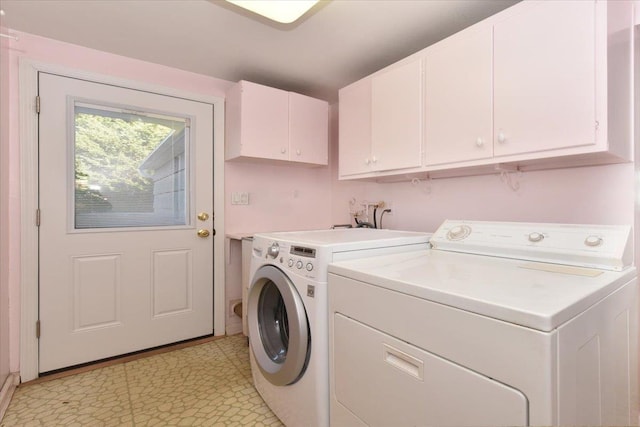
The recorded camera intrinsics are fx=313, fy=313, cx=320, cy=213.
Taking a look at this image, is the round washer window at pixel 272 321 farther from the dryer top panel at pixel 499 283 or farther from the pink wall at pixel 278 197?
the pink wall at pixel 278 197

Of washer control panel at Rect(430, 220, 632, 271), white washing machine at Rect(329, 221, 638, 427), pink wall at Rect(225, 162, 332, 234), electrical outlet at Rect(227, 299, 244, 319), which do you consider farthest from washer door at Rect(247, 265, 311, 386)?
pink wall at Rect(225, 162, 332, 234)

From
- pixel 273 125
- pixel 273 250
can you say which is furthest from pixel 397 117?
pixel 273 250

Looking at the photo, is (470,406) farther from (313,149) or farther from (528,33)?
(313,149)

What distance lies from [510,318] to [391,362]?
43 cm

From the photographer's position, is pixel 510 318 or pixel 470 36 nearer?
pixel 510 318

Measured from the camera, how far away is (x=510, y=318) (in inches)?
28.8

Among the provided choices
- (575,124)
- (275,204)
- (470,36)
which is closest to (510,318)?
(575,124)

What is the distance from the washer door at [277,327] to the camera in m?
1.34

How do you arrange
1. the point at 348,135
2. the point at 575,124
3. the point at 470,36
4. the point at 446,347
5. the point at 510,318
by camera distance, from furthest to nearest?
1. the point at 348,135
2. the point at 470,36
3. the point at 575,124
4. the point at 446,347
5. the point at 510,318

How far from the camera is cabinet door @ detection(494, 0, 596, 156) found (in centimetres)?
121

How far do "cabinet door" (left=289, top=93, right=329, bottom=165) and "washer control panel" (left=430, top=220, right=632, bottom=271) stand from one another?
52.2 inches

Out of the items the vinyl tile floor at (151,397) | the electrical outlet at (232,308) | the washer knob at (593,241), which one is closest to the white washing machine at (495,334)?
the washer knob at (593,241)

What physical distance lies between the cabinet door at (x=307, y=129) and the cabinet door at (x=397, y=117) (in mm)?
692

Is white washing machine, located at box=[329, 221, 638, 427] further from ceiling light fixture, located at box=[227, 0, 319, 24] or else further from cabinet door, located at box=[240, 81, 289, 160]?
cabinet door, located at box=[240, 81, 289, 160]
